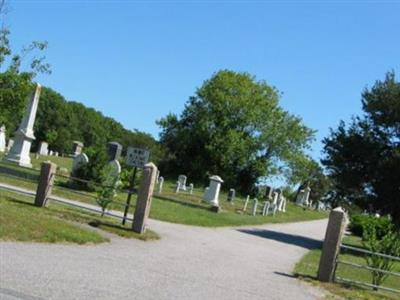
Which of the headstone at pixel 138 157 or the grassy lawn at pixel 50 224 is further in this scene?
the headstone at pixel 138 157

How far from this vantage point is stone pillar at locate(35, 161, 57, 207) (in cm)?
1797

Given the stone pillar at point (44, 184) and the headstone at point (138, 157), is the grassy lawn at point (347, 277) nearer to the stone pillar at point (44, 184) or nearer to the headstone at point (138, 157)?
the headstone at point (138, 157)

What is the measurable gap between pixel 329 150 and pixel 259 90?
2946cm

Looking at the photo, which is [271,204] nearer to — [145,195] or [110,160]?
[110,160]

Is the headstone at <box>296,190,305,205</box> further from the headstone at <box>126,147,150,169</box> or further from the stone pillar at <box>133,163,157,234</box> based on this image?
the stone pillar at <box>133,163,157,234</box>

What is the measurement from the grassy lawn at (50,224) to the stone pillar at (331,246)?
4.60 metres

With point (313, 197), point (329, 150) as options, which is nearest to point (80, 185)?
point (329, 150)

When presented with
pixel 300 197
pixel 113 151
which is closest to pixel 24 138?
pixel 113 151

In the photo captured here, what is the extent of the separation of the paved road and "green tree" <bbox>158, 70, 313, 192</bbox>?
41.1m

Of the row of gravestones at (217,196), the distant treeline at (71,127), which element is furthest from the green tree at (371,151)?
the distant treeline at (71,127)

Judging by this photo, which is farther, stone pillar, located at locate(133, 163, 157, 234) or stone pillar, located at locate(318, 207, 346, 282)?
stone pillar, located at locate(133, 163, 157, 234)

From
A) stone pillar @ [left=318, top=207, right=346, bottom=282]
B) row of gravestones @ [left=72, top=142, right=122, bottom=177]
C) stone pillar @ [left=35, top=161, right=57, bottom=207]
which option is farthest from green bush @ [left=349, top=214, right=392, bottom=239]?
stone pillar @ [left=35, top=161, right=57, bottom=207]

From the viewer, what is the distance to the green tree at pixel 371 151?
3048 cm

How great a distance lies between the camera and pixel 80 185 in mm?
27438
